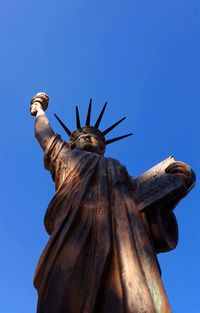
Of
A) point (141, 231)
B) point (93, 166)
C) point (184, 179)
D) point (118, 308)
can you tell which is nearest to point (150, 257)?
point (141, 231)

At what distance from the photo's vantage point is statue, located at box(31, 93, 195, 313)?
4379 mm

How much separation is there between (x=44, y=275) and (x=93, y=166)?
2149mm

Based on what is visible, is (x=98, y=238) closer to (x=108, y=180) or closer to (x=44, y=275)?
(x=44, y=275)

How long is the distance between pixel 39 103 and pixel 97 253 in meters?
4.84

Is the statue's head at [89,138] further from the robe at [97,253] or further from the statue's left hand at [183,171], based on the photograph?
the statue's left hand at [183,171]

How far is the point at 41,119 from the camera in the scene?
844 cm

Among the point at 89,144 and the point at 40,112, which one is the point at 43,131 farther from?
the point at 40,112

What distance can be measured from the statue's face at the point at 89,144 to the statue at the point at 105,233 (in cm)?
49

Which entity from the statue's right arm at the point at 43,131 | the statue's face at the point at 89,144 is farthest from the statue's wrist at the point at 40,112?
the statue's face at the point at 89,144

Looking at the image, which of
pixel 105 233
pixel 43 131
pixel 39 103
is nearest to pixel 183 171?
pixel 105 233

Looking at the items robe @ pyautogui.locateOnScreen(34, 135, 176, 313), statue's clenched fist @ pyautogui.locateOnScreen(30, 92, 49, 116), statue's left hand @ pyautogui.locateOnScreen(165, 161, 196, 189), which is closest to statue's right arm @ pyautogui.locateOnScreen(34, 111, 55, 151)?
statue's clenched fist @ pyautogui.locateOnScreen(30, 92, 49, 116)

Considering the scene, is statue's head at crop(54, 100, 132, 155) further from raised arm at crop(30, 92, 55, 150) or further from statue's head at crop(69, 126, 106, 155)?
raised arm at crop(30, 92, 55, 150)

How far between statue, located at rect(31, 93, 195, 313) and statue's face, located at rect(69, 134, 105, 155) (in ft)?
1.61

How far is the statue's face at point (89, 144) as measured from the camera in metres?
7.93
